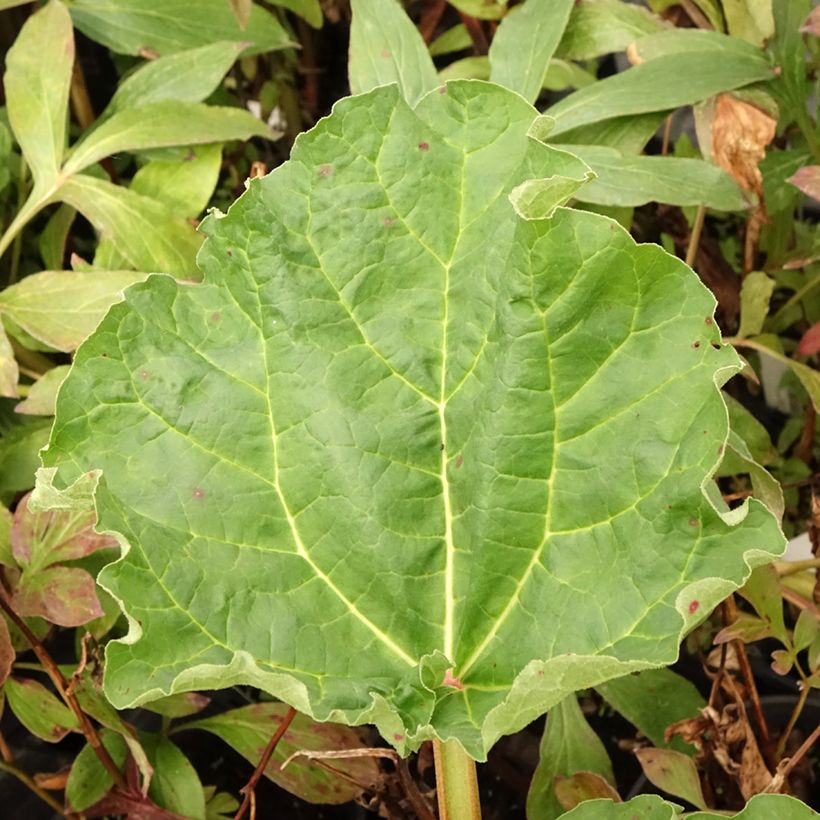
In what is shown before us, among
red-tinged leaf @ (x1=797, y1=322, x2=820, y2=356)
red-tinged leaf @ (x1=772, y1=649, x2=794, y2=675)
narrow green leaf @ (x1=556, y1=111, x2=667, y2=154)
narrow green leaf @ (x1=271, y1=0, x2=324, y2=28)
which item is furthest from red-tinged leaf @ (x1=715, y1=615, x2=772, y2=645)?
narrow green leaf @ (x1=271, y1=0, x2=324, y2=28)

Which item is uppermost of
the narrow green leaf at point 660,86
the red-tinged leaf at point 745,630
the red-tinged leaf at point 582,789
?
the narrow green leaf at point 660,86

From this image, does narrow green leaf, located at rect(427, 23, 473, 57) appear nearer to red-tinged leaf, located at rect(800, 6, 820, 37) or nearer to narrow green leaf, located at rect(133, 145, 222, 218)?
narrow green leaf, located at rect(133, 145, 222, 218)

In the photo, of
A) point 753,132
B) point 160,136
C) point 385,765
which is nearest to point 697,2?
point 753,132

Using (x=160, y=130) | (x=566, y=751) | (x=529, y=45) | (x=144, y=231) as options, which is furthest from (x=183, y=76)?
(x=566, y=751)

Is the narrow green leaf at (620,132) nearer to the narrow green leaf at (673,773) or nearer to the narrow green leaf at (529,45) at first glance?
the narrow green leaf at (529,45)

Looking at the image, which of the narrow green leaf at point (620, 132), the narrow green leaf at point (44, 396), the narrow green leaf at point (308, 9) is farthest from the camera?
the narrow green leaf at point (308, 9)

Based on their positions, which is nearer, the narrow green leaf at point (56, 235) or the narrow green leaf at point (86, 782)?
the narrow green leaf at point (86, 782)

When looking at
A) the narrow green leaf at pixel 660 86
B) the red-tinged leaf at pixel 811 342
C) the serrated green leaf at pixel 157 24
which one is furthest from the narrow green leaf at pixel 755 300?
the serrated green leaf at pixel 157 24

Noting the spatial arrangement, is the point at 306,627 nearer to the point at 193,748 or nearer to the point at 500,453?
the point at 500,453
